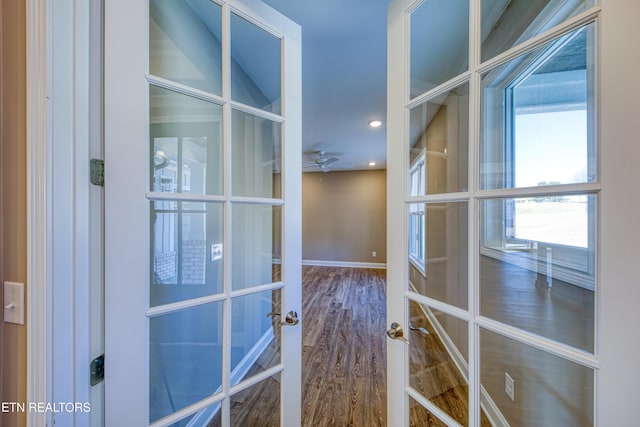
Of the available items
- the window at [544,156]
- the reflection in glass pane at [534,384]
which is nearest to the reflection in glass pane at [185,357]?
the reflection in glass pane at [534,384]

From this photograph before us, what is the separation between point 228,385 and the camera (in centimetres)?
93

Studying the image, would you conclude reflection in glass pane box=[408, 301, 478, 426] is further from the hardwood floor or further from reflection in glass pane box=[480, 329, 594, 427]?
the hardwood floor

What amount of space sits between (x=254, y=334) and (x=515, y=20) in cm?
157

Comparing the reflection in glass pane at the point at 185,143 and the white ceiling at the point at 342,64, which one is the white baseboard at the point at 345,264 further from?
the reflection in glass pane at the point at 185,143

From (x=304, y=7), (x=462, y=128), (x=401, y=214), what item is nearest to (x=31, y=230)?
(x=401, y=214)

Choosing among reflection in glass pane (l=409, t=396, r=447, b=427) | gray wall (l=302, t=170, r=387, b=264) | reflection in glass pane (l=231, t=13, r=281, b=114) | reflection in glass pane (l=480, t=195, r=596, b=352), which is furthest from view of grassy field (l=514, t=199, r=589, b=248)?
gray wall (l=302, t=170, r=387, b=264)

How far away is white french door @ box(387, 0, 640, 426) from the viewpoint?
0.51m

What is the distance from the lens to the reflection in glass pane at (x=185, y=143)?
88cm

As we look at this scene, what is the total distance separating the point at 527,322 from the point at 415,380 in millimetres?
520

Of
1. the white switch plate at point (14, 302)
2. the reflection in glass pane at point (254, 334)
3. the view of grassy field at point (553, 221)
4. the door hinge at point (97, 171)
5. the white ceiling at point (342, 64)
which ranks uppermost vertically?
the white ceiling at point (342, 64)

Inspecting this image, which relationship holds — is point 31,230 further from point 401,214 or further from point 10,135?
point 401,214

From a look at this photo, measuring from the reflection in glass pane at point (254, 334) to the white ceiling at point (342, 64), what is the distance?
155 cm

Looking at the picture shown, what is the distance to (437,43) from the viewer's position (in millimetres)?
968

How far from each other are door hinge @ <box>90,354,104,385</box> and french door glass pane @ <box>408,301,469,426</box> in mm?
1086
